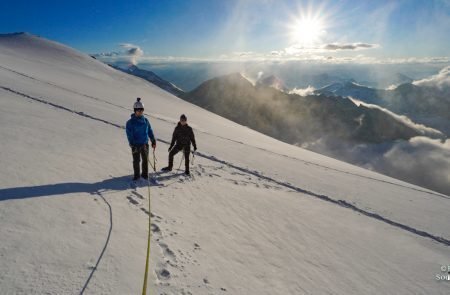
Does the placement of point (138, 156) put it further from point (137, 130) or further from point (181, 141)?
point (181, 141)

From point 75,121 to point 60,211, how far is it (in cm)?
987

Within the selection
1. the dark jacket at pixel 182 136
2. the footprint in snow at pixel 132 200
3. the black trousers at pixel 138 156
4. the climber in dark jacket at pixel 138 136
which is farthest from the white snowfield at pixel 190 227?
the dark jacket at pixel 182 136

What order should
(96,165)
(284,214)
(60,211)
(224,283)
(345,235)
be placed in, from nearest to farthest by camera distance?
(224,283)
(60,211)
(345,235)
(284,214)
(96,165)

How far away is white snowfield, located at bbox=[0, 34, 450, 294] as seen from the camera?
189 inches

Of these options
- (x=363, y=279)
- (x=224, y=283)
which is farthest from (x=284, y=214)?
(x=224, y=283)

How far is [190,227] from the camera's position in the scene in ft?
22.3

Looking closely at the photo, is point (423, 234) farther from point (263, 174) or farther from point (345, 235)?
point (263, 174)

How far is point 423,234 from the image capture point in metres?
10.1

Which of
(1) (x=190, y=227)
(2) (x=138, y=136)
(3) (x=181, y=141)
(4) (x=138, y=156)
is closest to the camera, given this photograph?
(1) (x=190, y=227)

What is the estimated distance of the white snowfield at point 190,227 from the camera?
4.79 metres

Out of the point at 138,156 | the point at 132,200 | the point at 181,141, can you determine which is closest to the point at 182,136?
the point at 181,141

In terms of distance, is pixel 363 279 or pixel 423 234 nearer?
pixel 363 279

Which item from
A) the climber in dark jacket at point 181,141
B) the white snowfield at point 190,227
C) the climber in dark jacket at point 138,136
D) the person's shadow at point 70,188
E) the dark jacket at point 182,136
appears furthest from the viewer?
the dark jacket at point 182,136

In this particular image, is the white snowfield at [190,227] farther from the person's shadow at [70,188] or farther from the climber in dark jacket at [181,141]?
the climber in dark jacket at [181,141]
